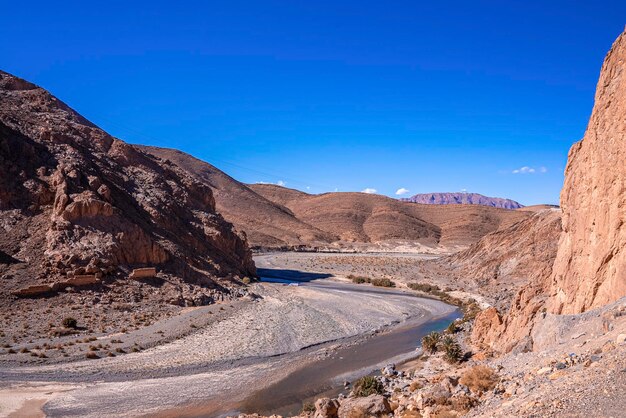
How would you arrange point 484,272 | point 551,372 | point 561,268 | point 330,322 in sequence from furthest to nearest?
point 484,272 → point 330,322 → point 561,268 → point 551,372

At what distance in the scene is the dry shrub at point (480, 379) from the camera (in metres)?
12.8

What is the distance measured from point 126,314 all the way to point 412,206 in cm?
12034

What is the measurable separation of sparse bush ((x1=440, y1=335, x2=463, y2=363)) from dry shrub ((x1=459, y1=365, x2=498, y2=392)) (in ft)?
19.8

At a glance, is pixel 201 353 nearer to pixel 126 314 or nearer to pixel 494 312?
pixel 126 314

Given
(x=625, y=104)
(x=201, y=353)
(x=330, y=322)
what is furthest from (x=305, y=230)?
(x=625, y=104)

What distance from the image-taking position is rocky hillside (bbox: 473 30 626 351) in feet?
46.2

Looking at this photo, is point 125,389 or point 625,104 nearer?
point 625,104

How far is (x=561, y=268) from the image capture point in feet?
56.0

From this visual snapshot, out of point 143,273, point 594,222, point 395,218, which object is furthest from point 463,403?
point 395,218

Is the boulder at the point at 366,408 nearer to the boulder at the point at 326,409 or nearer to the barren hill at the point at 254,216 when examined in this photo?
the boulder at the point at 326,409

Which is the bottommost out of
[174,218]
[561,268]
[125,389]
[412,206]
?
[125,389]

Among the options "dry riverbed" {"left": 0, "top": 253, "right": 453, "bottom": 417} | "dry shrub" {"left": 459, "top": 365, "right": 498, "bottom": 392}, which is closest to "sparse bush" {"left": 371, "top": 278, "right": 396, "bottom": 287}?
"dry riverbed" {"left": 0, "top": 253, "right": 453, "bottom": 417}

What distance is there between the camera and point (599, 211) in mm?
14961

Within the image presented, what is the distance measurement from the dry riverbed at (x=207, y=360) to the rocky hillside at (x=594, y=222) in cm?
1016
